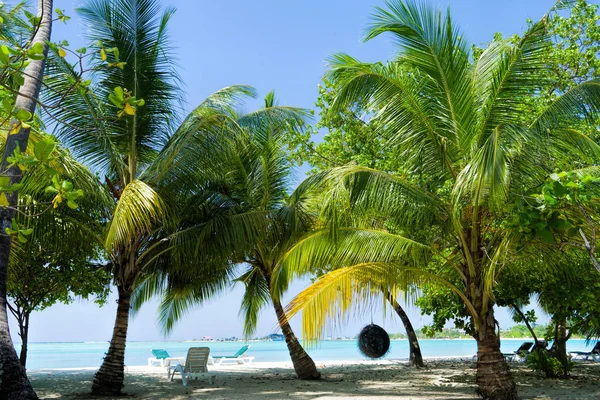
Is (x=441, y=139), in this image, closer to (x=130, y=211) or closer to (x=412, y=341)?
(x=130, y=211)

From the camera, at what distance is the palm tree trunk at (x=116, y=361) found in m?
10.8

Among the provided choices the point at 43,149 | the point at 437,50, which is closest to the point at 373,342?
the point at 437,50

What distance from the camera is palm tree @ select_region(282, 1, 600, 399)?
855cm

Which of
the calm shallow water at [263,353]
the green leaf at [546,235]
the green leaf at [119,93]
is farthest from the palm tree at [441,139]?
the calm shallow water at [263,353]

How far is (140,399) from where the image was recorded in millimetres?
10336

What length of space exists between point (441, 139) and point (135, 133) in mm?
6051

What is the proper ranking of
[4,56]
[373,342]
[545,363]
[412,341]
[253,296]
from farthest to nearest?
[412,341] → [373,342] → [253,296] → [545,363] → [4,56]

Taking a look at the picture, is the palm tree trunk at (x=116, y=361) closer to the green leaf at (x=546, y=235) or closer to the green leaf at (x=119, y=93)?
the green leaf at (x=546, y=235)

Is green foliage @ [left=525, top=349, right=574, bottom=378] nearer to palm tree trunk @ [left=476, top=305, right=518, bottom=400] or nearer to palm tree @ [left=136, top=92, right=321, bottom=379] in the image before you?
palm tree trunk @ [left=476, top=305, right=518, bottom=400]

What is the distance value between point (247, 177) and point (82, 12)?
196 inches

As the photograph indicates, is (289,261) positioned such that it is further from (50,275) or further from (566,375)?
(566,375)

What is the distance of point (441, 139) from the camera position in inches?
346

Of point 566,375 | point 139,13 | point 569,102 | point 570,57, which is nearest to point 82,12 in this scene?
point 139,13

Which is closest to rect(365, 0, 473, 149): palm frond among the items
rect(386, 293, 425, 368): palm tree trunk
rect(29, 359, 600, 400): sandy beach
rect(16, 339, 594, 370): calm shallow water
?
rect(29, 359, 600, 400): sandy beach
